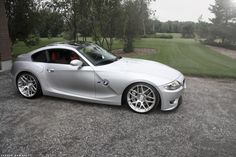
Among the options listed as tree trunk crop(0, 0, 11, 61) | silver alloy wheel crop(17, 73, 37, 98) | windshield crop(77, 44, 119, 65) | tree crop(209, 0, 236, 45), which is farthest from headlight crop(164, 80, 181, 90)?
tree crop(209, 0, 236, 45)

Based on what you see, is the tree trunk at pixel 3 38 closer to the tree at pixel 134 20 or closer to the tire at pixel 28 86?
the tire at pixel 28 86

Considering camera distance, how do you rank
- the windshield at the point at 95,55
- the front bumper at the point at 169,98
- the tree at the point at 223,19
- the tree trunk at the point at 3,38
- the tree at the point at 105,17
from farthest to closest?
the tree at the point at 223,19 → the tree at the point at 105,17 → the tree trunk at the point at 3,38 → the windshield at the point at 95,55 → the front bumper at the point at 169,98

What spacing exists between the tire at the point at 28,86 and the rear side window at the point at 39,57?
0.36 meters

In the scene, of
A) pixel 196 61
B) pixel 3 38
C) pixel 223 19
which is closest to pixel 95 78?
pixel 3 38

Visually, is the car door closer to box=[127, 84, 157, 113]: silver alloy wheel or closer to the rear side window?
the rear side window

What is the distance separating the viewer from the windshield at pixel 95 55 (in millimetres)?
4653

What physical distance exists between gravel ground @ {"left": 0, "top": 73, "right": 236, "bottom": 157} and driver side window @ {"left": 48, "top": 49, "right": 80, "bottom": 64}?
908 millimetres

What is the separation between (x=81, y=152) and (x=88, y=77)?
5.86 feet

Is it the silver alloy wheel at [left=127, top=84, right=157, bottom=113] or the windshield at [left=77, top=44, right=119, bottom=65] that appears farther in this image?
the windshield at [left=77, top=44, right=119, bottom=65]

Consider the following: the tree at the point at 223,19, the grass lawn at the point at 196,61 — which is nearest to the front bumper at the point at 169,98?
the grass lawn at the point at 196,61

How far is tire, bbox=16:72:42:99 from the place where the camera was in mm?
5000

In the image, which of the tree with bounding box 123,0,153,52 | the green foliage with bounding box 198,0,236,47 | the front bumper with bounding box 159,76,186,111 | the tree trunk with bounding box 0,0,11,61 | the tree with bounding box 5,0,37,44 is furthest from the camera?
the green foliage with bounding box 198,0,236,47

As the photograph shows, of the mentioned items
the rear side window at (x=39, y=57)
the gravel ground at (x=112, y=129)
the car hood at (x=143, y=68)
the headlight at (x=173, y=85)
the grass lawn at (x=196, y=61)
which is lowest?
the gravel ground at (x=112, y=129)

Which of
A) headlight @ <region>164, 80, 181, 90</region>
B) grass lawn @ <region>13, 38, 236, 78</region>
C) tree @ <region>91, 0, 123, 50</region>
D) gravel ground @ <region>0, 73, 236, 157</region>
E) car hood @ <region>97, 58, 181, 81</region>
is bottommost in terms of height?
gravel ground @ <region>0, 73, 236, 157</region>
